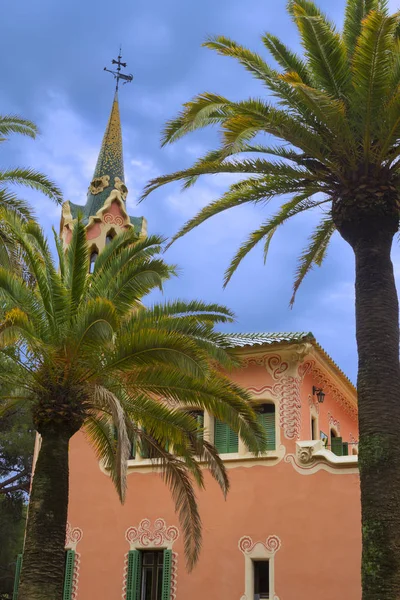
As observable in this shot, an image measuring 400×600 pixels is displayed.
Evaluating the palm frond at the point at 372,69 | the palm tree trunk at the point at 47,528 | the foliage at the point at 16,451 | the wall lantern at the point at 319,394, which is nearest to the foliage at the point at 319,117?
the palm frond at the point at 372,69

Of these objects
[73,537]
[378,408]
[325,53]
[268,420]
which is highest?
[325,53]

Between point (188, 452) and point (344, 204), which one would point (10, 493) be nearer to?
point (188, 452)

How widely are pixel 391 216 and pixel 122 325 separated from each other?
4.96 meters

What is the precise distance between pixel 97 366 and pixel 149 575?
8.15 metres

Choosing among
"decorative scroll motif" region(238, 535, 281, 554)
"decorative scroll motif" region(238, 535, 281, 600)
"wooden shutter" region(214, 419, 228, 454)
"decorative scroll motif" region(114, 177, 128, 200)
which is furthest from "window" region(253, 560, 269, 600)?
"decorative scroll motif" region(114, 177, 128, 200)

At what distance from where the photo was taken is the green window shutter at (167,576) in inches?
725

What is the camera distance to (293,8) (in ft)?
42.9

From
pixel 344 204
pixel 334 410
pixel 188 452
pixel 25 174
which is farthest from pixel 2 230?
pixel 334 410

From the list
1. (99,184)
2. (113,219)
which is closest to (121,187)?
(99,184)

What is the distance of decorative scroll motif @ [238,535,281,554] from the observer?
18.0 metres

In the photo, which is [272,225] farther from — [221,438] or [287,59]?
[221,438]

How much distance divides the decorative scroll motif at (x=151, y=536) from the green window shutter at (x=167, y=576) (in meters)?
0.10

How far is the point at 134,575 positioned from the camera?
62.0 feet

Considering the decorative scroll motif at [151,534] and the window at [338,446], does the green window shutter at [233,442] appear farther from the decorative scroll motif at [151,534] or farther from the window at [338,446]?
the window at [338,446]
